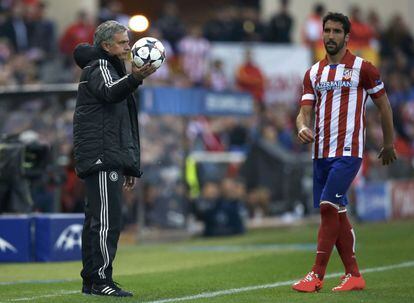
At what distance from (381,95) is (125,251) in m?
7.69

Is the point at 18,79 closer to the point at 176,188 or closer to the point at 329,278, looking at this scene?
the point at 176,188

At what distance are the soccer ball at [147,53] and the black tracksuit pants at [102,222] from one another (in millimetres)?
943

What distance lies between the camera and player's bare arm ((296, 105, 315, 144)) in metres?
9.21

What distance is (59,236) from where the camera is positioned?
1399 cm

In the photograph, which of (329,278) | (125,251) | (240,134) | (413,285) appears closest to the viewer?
(413,285)

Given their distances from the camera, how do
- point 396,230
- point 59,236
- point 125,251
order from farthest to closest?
1. point 396,230
2. point 125,251
3. point 59,236

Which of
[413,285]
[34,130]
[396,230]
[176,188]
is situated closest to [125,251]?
[34,130]

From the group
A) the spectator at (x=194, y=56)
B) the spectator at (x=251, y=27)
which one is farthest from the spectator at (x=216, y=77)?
the spectator at (x=251, y=27)

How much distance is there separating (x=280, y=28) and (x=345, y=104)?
18.1 metres

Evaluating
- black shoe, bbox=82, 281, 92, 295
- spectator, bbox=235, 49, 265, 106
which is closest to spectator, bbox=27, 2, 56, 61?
spectator, bbox=235, 49, 265, 106

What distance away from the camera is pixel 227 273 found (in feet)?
37.9

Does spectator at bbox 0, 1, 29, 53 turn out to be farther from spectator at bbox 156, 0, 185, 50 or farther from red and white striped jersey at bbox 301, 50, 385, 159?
red and white striped jersey at bbox 301, 50, 385, 159

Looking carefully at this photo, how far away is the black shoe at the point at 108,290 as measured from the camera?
29.3 feet

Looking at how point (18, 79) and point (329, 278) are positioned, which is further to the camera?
point (18, 79)
